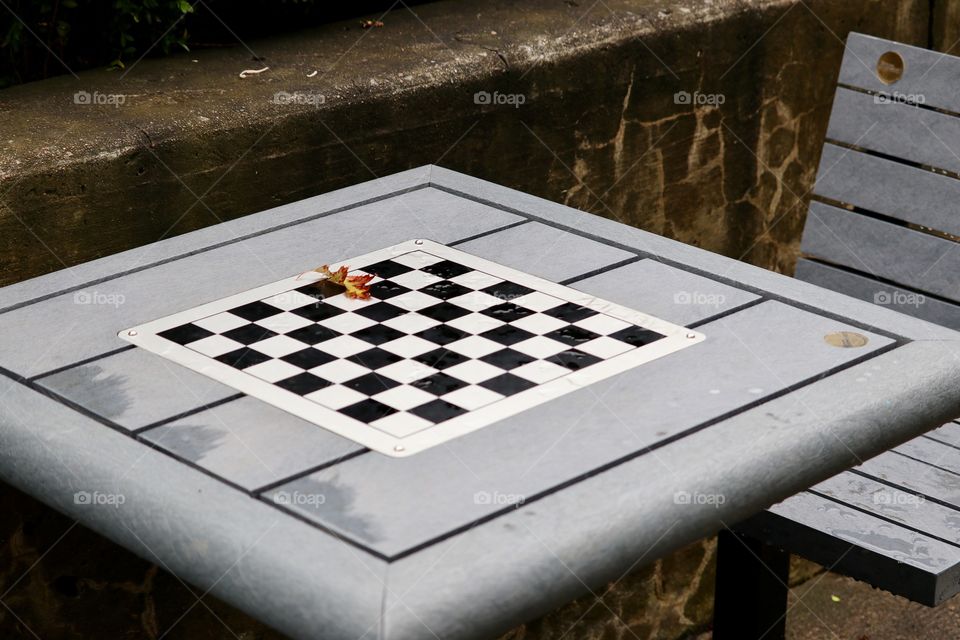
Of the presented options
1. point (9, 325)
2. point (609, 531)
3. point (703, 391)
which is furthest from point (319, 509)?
point (9, 325)

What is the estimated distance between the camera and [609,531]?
1559mm

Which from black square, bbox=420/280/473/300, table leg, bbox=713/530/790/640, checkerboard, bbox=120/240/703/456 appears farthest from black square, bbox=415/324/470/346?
table leg, bbox=713/530/790/640

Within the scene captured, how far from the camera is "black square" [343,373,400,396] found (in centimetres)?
184

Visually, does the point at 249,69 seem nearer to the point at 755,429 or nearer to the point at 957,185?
the point at 957,185

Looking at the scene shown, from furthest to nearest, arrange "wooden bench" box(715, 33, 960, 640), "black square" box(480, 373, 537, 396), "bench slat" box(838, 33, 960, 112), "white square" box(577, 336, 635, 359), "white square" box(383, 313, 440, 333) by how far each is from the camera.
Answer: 1. "bench slat" box(838, 33, 960, 112)
2. "wooden bench" box(715, 33, 960, 640)
3. "white square" box(383, 313, 440, 333)
4. "white square" box(577, 336, 635, 359)
5. "black square" box(480, 373, 537, 396)

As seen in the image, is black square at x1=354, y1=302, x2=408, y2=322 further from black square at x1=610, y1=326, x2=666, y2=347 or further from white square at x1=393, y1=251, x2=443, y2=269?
black square at x1=610, y1=326, x2=666, y2=347

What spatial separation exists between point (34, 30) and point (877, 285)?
181cm

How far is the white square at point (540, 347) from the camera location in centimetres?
195

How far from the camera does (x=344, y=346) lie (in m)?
1.98

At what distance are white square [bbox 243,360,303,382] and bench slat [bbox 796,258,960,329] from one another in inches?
58.8

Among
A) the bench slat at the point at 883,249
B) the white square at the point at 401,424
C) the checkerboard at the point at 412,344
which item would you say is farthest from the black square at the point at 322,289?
the bench slat at the point at 883,249

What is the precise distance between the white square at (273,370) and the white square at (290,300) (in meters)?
0.20

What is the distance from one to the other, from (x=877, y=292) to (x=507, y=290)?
114cm

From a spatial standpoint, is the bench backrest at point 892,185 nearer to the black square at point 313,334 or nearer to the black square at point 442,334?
the black square at point 442,334
